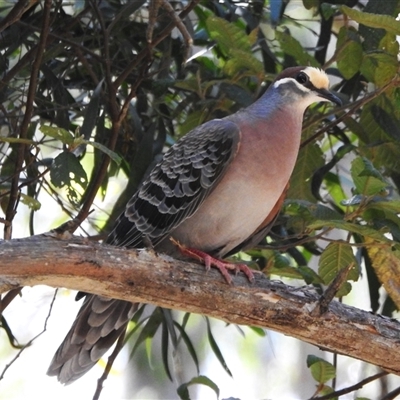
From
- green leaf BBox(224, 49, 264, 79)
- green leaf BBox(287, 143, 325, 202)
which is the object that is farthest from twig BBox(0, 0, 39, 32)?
green leaf BBox(287, 143, 325, 202)

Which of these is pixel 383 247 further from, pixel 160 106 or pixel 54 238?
pixel 160 106

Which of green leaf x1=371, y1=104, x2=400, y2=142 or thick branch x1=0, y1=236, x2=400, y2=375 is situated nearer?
thick branch x1=0, y1=236, x2=400, y2=375

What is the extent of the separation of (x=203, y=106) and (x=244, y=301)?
2.54 ft

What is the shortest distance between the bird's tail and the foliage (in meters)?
0.25

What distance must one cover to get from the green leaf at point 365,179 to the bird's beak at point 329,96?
0.51 meters

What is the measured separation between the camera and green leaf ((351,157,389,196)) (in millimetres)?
1899

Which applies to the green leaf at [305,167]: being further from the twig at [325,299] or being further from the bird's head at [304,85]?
the twig at [325,299]

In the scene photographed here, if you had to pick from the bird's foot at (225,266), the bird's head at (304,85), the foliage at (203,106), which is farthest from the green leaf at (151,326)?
the bird's head at (304,85)

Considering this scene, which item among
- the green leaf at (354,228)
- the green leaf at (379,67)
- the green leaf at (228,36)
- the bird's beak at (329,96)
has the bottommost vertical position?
the green leaf at (354,228)

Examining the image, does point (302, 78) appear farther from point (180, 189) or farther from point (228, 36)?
point (180, 189)

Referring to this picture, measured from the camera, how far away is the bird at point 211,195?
2.29 meters

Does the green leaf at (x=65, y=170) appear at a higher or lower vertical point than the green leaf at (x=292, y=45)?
lower

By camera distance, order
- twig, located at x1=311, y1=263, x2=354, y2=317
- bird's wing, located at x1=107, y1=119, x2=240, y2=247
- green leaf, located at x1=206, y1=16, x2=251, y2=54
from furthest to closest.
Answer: bird's wing, located at x1=107, y1=119, x2=240, y2=247 < green leaf, located at x1=206, y1=16, x2=251, y2=54 < twig, located at x1=311, y1=263, x2=354, y2=317

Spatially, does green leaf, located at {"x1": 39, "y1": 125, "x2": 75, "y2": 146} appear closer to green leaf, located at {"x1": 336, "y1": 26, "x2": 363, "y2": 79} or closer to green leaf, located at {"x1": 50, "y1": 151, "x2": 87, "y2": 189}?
green leaf, located at {"x1": 50, "y1": 151, "x2": 87, "y2": 189}
